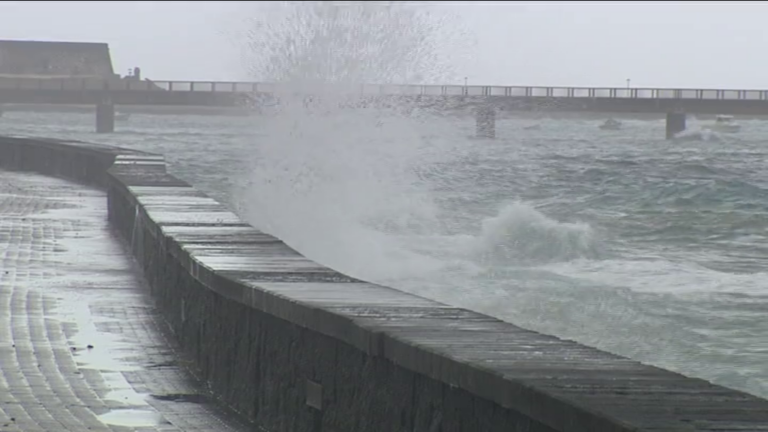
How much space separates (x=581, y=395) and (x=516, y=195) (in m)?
30.0

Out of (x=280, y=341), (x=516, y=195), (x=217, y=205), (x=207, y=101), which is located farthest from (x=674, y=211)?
(x=207, y=101)

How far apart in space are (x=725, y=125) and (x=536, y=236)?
99.0 metres

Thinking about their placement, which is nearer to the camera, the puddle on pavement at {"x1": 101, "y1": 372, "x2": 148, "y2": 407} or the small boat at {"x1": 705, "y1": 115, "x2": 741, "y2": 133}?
the puddle on pavement at {"x1": 101, "y1": 372, "x2": 148, "y2": 407}

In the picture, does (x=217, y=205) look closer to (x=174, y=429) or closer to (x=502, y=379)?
(x=174, y=429)

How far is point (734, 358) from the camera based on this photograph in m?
11.3

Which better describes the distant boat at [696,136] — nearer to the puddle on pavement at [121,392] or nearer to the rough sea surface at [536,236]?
the rough sea surface at [536,236]

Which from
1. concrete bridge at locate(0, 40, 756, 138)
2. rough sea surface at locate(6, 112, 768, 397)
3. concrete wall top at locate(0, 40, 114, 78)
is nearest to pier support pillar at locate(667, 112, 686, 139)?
concrete bridge at locate(0, 40, 756, 138)

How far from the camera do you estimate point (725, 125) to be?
4628 inches

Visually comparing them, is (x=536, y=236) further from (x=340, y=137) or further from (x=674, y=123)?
(x=674, y=123)

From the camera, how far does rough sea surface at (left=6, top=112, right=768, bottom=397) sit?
12742 mm

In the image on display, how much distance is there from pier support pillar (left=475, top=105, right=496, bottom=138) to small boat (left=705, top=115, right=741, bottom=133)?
35.7 m

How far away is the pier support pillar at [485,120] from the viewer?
71025 mm

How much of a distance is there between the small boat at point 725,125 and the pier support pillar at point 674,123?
67.8 feet

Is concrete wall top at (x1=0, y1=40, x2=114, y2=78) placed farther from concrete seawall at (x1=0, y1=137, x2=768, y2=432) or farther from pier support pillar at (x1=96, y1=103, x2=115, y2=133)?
concrete seawall at (x1=0, y1=137, x2=768, y2=432)
